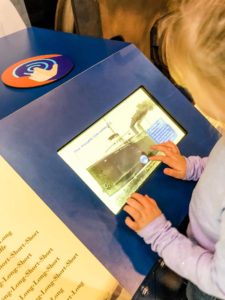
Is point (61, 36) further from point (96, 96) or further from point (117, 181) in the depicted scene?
point (117, 181)

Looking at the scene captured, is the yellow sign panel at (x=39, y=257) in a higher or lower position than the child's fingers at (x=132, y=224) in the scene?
higher

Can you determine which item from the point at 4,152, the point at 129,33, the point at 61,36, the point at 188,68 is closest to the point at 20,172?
the point at 4,152

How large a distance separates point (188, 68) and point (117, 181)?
271 mm

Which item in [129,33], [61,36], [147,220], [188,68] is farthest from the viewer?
[129,33]

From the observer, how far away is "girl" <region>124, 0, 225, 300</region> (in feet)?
1.82

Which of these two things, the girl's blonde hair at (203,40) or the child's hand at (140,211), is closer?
the girl's blonde hair at (203,40)

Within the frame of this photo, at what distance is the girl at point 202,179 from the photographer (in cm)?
55

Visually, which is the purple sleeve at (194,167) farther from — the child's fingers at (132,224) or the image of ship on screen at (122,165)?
the child's fingers at (132,224)

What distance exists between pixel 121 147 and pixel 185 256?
0.25 metres

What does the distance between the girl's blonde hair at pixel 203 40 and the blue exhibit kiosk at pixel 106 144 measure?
231 mm

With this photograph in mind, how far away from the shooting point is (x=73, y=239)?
648mm

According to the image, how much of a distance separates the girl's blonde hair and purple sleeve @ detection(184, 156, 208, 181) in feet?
0.90

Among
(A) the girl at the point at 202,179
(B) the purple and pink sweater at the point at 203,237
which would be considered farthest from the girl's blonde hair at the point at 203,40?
(B) the purple and pink sweater at the point at 203,237

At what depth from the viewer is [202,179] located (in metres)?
0.72
